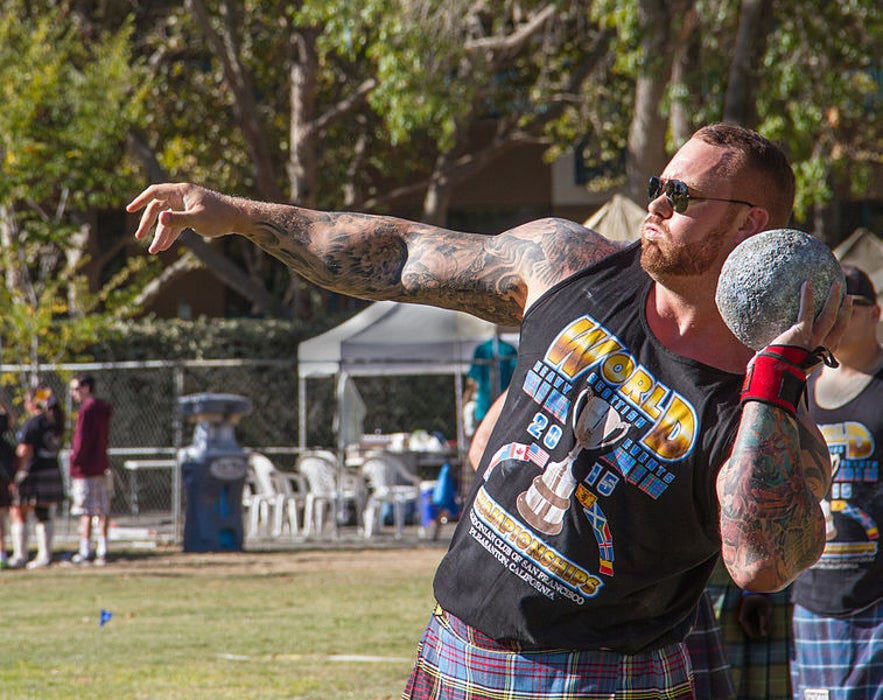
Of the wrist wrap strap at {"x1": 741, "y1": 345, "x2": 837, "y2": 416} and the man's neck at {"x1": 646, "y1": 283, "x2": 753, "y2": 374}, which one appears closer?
the wrist wrap strap at {"x1": 741, "y1": 345, "x2": 837, "y2": 416}

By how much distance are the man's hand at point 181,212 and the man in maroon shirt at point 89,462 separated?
1011 centimetres

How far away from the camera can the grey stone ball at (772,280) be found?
7.26 ft

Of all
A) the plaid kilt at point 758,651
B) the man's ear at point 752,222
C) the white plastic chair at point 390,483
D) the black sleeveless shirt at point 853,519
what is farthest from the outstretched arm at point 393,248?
the white plastic chair at point 390,483

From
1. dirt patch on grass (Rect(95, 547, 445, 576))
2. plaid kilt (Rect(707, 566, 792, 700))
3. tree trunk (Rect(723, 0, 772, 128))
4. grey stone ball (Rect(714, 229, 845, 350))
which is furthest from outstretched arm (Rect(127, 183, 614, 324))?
tree trunk (Rect(723, 0, 772, 128))

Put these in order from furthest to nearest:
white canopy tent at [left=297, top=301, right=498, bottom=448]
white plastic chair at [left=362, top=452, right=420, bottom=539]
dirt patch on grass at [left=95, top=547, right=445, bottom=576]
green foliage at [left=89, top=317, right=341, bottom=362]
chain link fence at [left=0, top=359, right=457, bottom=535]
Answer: green foliage at [left=89, top=317, right=341, bottom=362] < chain link fence at [left=0, top=359, right=457, bottom=535] < white plastic chair at [left=362, top=452, right=420, bottom=539] < white canopy tent at [left=297, top=301, right=498, bottom=448] < dirt patch on grass at [left=95, top=547, right=445, bottom=576]

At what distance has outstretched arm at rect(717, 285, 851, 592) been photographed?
2.25 metres


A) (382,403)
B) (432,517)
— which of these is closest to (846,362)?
(432,517)

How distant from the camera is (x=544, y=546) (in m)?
2.59

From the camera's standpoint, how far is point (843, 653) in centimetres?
465

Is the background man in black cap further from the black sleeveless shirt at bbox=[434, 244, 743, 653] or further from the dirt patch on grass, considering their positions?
the dirt patch on grass

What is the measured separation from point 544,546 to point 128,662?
19.3 ft

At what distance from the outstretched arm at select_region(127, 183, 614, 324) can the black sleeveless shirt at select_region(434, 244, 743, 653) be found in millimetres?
229

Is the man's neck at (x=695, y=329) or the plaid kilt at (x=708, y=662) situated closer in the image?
the man's neck at (x=695, y=329)

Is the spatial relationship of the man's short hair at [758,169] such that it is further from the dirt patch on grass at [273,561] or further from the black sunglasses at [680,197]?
the dirt patch on grass at [273,561]
